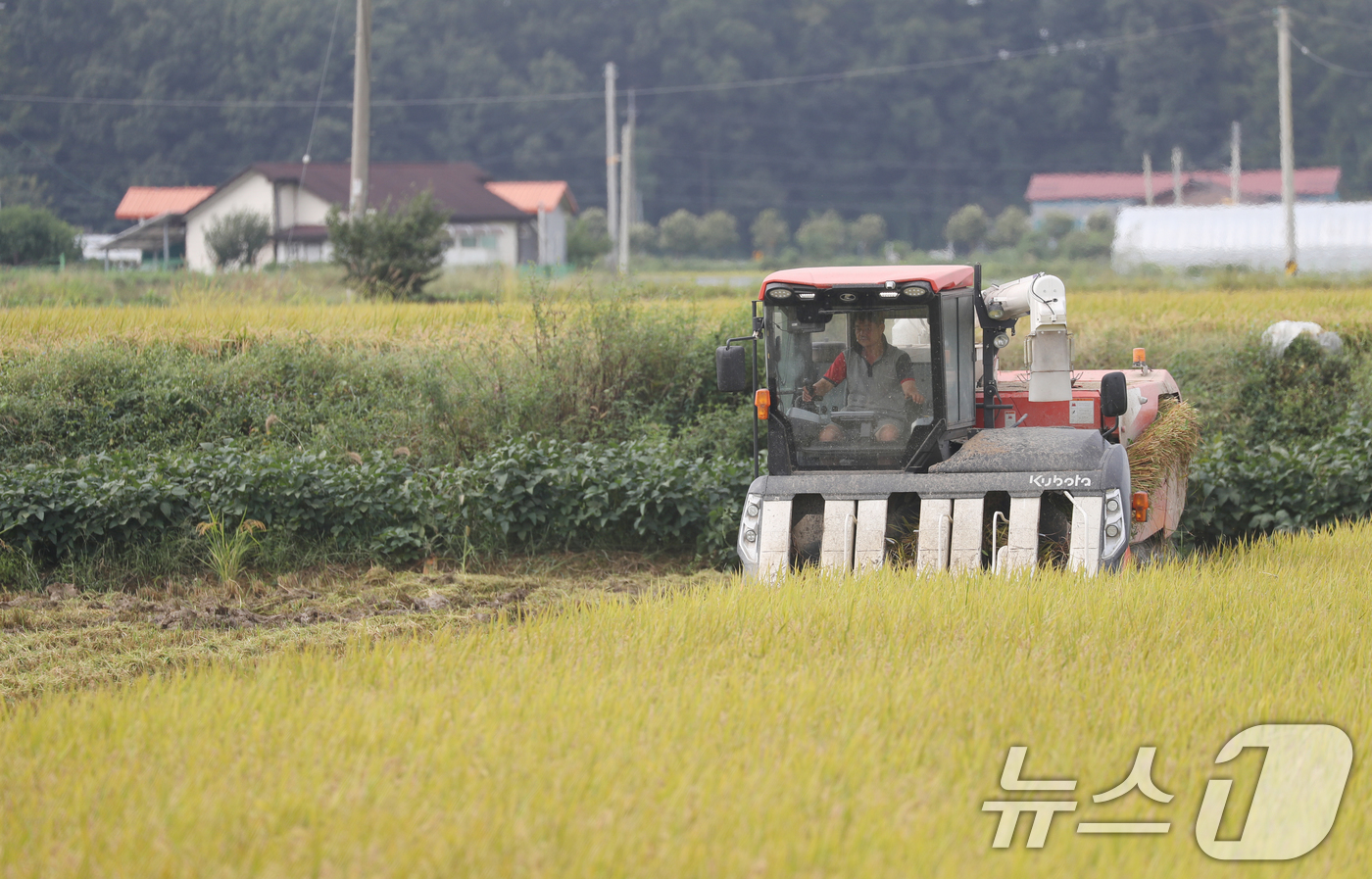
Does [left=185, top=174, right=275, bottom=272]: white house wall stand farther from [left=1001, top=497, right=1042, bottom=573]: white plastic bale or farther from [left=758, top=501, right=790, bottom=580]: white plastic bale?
[left=1001, top=497, right=1042, bottom=573]: white plastic bale

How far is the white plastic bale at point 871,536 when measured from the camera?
816 cm

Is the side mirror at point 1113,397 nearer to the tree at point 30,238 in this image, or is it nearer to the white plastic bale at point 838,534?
the white plastic bale at point 838,534

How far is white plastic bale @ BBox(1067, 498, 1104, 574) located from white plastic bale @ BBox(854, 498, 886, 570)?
1.16 m

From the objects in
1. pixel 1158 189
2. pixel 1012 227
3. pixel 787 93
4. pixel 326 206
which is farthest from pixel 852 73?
pixel 326 206

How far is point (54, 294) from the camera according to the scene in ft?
60.7

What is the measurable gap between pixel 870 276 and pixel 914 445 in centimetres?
118

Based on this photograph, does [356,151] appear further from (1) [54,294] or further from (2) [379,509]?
(2) [379,509]

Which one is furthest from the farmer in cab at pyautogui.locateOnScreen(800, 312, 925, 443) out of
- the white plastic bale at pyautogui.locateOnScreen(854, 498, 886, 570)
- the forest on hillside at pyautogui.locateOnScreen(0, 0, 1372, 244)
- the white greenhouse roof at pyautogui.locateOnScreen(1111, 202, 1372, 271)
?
the forest on hillside at pyautogui.locateOnScreen(0, 0, 1372, 244)

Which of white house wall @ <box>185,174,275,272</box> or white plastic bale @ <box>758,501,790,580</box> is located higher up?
white house wall @ <box>185,174,275,272</box>

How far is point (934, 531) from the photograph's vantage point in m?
8.16

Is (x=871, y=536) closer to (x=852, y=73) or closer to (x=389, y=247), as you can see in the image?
(x=389, y=247)

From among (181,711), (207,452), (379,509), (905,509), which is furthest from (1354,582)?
(207,452)

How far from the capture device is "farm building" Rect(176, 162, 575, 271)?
44.9 meters

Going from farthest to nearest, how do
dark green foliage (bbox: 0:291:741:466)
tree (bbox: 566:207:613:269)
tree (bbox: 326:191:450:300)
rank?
tree (bbox: 566:207:613:269) < tree (bbox: 326:191:450:300) < dark green foliage (bbox: 0:291:741:466)
